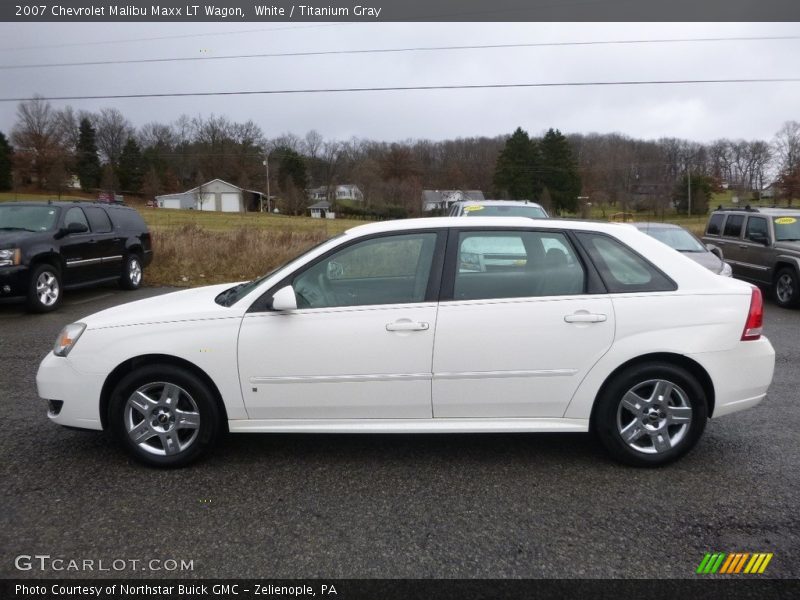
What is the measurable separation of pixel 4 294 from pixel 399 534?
8813 mm

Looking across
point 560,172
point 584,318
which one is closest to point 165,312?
point 584,318

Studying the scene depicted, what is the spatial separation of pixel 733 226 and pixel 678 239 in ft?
→ 7.74

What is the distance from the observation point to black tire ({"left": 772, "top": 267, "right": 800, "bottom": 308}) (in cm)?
1084

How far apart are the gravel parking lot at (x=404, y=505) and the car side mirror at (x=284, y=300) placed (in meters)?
1.06

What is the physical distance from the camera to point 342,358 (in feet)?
12.5

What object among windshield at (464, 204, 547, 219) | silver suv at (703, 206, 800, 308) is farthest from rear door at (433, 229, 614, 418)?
silver suv at (703, 206, 800, 308)

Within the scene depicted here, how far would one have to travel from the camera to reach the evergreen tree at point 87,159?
56.9m

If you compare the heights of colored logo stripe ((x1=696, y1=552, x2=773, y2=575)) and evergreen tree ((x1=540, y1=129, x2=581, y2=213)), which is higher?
evergreen tree ((x1=540, y1=129, x2=581, y2=213))

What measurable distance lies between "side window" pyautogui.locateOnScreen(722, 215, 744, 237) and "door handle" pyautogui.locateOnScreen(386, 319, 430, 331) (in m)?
11.3

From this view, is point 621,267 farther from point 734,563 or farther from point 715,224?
point 715,224

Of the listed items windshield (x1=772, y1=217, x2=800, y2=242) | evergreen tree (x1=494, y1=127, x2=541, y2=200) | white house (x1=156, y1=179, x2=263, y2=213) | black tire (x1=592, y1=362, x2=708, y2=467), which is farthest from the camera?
white house (x1=156, y1=179, x2=263, y2=213)
